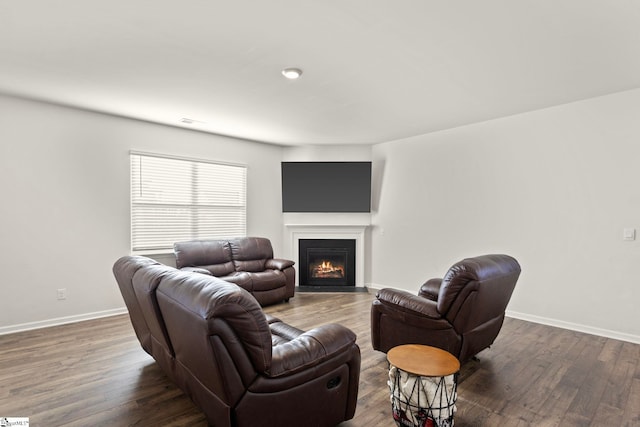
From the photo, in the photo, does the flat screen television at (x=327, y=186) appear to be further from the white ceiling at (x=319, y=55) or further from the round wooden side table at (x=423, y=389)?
the round wooden side table at (x=423, y=389)

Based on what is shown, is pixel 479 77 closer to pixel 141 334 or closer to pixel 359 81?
pixel 359 81

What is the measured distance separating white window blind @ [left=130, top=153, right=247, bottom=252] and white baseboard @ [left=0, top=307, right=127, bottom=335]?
34.5 inches

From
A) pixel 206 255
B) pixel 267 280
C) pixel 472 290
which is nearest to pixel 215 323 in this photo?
pixel 472 290

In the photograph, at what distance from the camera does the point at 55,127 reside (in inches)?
158

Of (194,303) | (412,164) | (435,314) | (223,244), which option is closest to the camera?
(194,303)

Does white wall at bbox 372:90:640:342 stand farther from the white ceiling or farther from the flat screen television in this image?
the flat screen television

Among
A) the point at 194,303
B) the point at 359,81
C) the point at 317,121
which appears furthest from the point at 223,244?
the point at 194,303

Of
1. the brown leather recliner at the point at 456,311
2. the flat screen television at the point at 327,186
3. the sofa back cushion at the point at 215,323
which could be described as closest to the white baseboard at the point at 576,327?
the brown leather recliner at the point at 456,311

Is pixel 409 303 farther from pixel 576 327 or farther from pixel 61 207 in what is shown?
pixel 61 207

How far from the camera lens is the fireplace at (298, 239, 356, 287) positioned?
20.4 ft

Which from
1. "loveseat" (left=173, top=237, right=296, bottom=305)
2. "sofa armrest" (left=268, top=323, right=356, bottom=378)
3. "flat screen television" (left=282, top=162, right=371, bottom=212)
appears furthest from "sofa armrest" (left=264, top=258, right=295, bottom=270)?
"sofa armrest" (left=268, top=323, right=356, bottom=378)

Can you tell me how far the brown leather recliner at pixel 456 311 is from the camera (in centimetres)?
252

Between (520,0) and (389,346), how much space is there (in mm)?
2786

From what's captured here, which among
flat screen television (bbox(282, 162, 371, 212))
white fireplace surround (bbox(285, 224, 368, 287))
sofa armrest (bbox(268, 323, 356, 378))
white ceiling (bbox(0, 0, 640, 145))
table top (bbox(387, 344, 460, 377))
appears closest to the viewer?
sofa armrest (bbox(268, 323, 356, 378))
